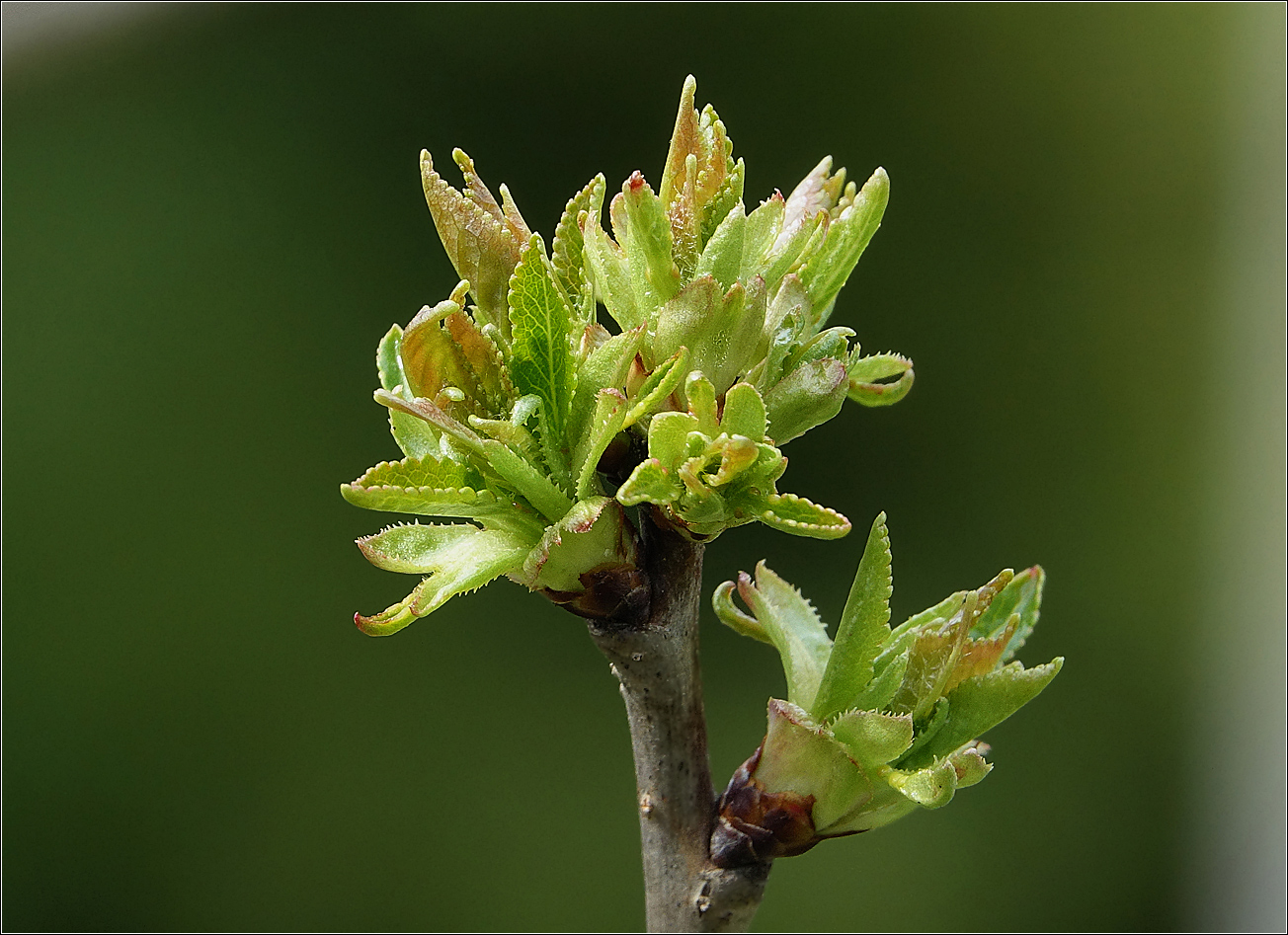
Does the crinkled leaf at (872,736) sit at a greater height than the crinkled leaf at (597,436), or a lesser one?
lesser

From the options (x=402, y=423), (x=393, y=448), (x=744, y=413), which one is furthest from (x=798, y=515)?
(x=393, y=448)

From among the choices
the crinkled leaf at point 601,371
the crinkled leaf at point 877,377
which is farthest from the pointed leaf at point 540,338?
the crinkled leaf at point 877,377

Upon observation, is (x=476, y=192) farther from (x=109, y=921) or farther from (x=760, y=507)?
(x=109, y=921)

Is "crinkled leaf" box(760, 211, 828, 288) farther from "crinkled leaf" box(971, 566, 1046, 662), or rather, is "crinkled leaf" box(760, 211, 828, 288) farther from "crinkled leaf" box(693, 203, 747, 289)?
"crinkled leaf" box(971, 566, 1046, 662)

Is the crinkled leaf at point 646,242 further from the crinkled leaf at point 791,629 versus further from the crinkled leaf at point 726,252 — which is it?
the crinkled leaf at point 791,629

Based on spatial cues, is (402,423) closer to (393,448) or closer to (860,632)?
(860,632)

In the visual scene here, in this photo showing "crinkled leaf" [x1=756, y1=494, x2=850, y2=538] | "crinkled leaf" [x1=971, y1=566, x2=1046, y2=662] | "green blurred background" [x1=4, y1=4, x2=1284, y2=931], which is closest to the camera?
"crinkled leaf" [x1=756, y1=494, x2=850, y2=538]

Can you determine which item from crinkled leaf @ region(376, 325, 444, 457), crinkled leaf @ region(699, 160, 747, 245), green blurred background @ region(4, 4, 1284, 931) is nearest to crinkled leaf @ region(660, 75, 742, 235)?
crinkled leaf @ region(699, 160, 747, 245)
